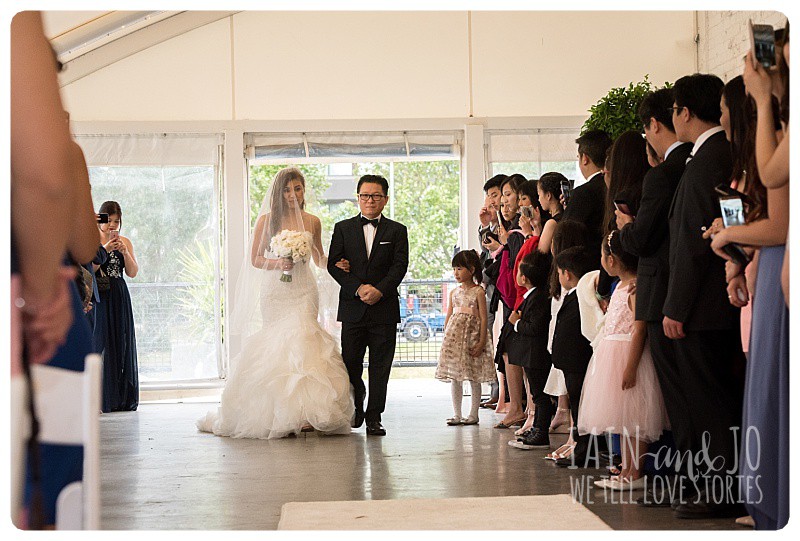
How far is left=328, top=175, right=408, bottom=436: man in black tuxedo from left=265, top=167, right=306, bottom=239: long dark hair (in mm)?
402

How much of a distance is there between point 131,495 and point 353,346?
7.04 feet

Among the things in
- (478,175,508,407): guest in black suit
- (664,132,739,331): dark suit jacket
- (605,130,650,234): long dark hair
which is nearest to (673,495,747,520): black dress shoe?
(664,132,739,331): dark suit jacket

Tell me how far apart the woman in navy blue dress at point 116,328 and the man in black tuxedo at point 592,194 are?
12.4 feet

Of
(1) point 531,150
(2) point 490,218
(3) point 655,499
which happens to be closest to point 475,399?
(2) point 490,218

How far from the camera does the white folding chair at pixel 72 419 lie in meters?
1.64

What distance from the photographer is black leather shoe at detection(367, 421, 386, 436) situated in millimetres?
5684

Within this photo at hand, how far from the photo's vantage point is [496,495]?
382 cm

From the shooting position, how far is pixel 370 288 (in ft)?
19.3

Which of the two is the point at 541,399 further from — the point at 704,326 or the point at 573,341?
the point at 704,326

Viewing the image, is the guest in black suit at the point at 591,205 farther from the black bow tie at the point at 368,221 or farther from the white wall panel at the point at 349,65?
the white wall panel at the point at 349,65

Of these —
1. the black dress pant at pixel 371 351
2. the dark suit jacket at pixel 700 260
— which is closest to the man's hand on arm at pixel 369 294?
the black dress pant at pixel 371 351
